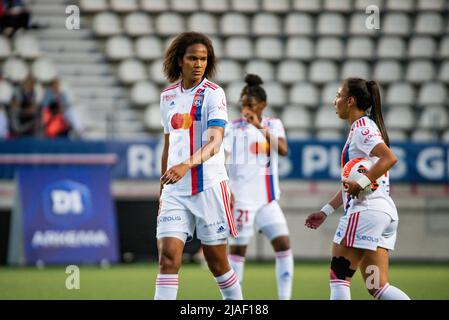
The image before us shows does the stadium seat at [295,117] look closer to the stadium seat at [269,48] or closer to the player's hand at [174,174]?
the stadium seat at [269,48]

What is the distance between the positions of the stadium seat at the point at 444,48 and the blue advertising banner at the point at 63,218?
8746 millimetres

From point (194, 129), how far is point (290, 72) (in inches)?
529

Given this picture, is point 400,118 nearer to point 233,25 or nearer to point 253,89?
point 233,25

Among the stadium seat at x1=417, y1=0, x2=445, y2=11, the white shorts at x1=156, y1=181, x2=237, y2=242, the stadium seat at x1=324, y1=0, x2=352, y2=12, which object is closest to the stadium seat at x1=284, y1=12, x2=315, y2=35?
the stadium seat at x1=324, y1=0, x2=352, y2=12

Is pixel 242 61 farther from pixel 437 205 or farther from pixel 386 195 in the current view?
pixel 386 195

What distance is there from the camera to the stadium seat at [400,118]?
61.4 ft

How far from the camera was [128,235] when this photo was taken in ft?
52.5

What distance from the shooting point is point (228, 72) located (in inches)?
766

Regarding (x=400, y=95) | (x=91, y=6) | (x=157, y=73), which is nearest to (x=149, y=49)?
(x=157, y=73)

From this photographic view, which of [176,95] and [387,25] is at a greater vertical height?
[387,25]

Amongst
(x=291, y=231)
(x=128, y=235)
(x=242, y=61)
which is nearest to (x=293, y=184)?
(x=291, y=231)

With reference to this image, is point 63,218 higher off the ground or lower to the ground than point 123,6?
lower

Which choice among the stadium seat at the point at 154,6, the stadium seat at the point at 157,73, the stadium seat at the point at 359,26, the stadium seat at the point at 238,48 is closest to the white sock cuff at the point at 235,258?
the stadium seat at the point at 157,73

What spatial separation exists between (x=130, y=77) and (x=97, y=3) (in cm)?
227
